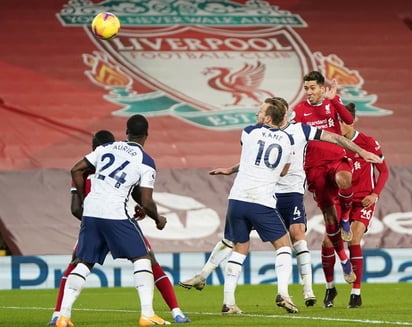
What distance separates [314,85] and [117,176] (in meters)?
3.01

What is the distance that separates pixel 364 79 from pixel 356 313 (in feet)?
39.4

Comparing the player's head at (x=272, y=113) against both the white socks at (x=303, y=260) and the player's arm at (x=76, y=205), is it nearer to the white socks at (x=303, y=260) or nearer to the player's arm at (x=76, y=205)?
the white socks at (x=303, y=260)

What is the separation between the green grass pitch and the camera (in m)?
9.25

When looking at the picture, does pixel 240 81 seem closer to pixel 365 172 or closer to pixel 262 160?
pixel 365 172

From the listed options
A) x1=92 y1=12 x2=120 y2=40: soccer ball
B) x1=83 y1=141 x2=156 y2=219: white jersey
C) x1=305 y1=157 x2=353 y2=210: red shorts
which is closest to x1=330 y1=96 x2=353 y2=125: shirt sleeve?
→ x1=305 y1=157 x2=353 y2=210: red shorts

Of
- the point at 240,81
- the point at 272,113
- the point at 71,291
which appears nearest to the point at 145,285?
the point at 71,291

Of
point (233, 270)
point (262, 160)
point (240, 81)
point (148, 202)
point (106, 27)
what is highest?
point (240, 81)

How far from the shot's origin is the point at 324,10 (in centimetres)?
2244

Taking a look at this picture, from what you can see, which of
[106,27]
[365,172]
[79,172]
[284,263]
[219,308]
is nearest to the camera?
[79,172]

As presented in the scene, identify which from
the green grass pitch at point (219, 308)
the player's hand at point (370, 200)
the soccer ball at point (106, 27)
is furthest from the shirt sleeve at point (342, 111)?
the soccer ball at point (106, 27)

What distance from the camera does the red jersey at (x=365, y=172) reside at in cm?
1191

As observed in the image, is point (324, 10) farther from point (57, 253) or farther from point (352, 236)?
point (352, 236)

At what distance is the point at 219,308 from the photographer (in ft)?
39.0

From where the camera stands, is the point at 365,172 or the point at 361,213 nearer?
the point at 361,213
